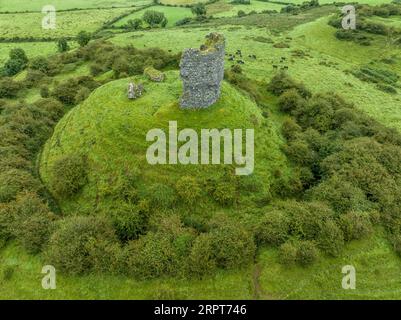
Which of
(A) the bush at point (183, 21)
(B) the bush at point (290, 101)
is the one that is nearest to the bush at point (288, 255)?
(B) the bush at point (290, 101)

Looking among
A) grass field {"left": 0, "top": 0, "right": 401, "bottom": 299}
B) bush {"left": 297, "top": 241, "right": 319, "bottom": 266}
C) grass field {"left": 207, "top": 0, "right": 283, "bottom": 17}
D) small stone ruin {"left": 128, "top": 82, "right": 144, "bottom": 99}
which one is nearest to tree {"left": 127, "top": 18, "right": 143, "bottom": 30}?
grass field {"left": 207, "top": 0, "right": 283, "bottom": 17}

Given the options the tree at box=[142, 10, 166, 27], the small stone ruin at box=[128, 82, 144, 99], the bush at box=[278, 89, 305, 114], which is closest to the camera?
the small stone ruin at box=[128, 82, 144, 99]

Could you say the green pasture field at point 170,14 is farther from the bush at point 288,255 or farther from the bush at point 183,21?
the bush at point 288,255

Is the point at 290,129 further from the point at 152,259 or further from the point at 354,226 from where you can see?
the point at 152,259

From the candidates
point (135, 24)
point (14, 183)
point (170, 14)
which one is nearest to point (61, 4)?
point (170, 14)

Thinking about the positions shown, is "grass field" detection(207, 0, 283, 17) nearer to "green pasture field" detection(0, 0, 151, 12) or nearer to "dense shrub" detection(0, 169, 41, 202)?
"green pasture field" detection(0, 0, 151, 12)

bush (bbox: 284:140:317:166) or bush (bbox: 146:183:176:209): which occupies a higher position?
bush (bbox: 284:140:317:166)
